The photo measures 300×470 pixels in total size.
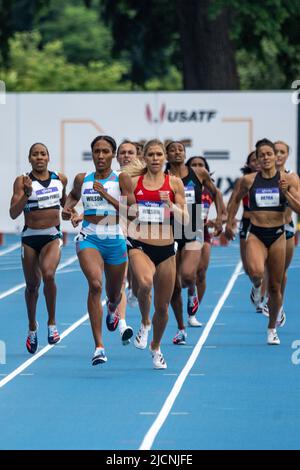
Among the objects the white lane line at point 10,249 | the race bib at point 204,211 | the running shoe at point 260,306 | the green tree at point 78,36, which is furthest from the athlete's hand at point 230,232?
the green tree at point 78,36

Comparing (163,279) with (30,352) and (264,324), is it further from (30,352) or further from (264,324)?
(264,324)

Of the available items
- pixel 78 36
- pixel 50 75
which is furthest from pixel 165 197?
pixel 78 36

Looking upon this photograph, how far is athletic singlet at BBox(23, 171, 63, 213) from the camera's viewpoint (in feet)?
47.4

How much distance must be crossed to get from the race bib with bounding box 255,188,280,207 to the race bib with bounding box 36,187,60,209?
2.03 m

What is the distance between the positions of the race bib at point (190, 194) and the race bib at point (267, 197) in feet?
2.76

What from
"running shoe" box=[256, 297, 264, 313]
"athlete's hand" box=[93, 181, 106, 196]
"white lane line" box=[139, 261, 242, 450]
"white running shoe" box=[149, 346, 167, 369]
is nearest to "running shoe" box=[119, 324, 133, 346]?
"white lane line" box=[139, 261, 242, 450]

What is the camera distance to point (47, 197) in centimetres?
1451

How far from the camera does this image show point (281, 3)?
31391 millimetres

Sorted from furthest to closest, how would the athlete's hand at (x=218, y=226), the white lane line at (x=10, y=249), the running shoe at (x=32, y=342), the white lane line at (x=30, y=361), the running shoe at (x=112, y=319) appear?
the white lane line at (x=10, y=249)
the athlete's hand at (x=218, y=226)
the running shoe at (x=112, y=319)
the running shoe at (x=32, y=342)
the white lane line at (x=30, y=361)

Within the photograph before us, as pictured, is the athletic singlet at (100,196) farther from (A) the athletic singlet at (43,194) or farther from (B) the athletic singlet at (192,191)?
(B) the athletic singlet at (192,191)

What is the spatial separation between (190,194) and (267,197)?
38.9 inches

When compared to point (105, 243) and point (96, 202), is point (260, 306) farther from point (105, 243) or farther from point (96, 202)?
point (96, 202)

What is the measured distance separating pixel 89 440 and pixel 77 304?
9122 mm

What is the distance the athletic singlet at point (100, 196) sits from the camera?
44.6 feet
